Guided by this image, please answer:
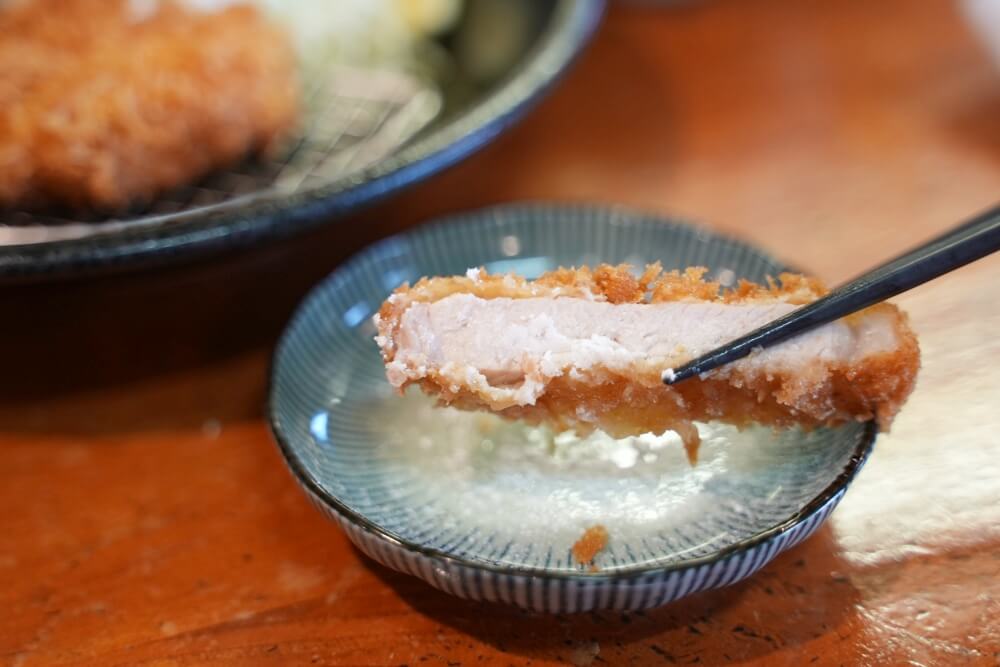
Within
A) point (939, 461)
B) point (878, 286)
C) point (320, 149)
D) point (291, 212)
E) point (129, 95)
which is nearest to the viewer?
point (878, 286)

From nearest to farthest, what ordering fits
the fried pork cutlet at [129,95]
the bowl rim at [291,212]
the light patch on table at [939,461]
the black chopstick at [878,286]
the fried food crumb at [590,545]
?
the black chopstick at [878,286] → the fried food crumb at [590,545] → the light patch on table at [939,461] → the bowl rim at [291,212] → the fried pork cutlet at [129,95]

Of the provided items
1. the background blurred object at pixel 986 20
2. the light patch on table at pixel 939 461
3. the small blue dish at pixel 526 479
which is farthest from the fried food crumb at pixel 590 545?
the background blurred object at pixel 986 20

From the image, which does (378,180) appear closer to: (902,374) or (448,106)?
(448,106)

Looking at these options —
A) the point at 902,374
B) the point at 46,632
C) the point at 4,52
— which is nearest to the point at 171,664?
the point at 46,632

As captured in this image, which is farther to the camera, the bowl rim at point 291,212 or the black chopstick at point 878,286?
the bowl rim at point 291,212

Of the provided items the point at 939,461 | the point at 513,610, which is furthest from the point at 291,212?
the point at 939,461

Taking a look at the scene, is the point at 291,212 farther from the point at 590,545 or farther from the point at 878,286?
the point at 878,286

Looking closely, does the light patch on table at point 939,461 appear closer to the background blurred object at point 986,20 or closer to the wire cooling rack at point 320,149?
the wire cooling rack at point 320,149

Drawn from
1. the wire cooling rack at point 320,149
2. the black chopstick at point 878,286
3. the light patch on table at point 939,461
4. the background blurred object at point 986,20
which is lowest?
the wire cooling rack at point 320,149
